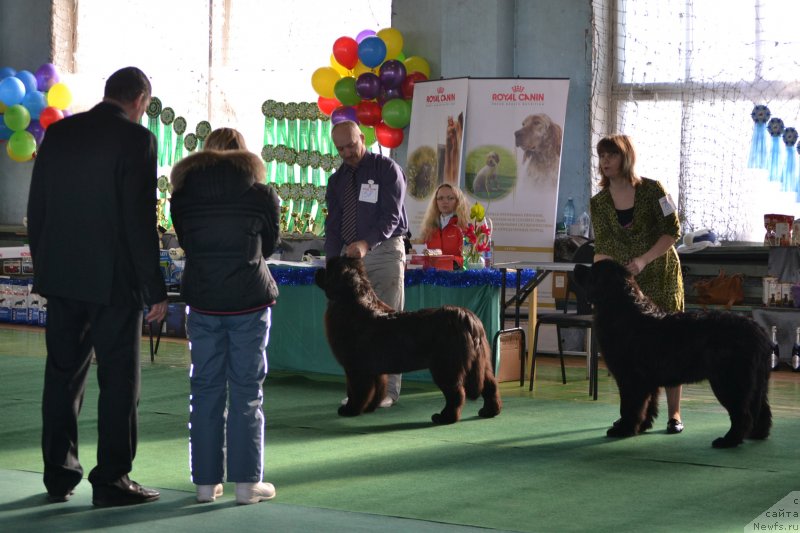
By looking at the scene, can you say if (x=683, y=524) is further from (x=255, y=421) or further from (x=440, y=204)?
(x=440, y=204)

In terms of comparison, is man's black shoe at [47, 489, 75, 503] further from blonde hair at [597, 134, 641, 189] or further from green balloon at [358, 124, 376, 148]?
green balloon at [358, 124, 376, 148]

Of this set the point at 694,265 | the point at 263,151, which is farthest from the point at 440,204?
the point at 263,151

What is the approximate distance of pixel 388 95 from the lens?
9.93m

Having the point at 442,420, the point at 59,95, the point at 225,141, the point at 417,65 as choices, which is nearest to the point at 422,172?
the point at 417,65

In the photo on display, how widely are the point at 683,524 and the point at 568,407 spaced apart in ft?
8.74

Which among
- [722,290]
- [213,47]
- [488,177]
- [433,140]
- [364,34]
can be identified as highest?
[213,47]

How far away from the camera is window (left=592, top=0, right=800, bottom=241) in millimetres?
9094

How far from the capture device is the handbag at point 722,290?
868 cm

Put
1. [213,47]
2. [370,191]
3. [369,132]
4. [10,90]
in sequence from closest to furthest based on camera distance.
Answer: [370,191], [369,132], [10,90], [213,47]

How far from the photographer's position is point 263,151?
35.6 feet

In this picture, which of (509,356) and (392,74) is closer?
(509,356)

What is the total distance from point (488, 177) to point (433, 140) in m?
0.59

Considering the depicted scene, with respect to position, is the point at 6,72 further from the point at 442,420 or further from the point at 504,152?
the point at 442,420

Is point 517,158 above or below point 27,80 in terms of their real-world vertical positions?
below
